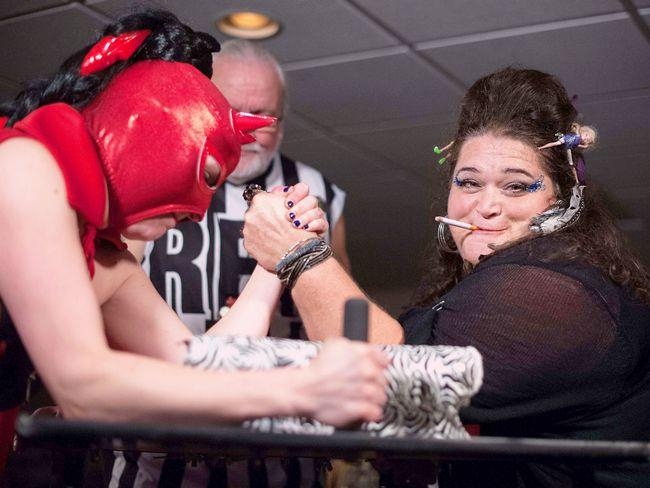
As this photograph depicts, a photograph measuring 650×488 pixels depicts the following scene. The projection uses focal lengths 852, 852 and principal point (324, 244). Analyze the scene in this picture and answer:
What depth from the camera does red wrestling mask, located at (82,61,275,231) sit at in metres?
0.78

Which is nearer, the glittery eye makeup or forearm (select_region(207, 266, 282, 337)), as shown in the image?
forearm (select_region(207, 266, 282, 337))

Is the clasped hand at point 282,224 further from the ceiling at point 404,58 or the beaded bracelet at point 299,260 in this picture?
the ceiling at point 404,58

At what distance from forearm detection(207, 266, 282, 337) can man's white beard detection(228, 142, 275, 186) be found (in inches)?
38.9

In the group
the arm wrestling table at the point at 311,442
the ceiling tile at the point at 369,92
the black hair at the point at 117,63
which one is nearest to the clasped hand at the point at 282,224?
the black hair at the point at 117,63

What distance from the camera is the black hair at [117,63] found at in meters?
0.84

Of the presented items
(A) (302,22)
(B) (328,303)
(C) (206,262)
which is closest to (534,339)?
(B) (328,303)

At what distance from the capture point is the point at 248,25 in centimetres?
265

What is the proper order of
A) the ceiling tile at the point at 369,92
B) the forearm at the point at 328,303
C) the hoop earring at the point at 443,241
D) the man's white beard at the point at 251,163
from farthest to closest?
1. the ceiling tile at the point at 369,92
2. the man's white beard at the point at 251,163
3. the hoop earring at the point at 443,241
4. the forearm at the point at 328,303

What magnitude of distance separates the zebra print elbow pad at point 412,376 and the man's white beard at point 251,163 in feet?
4.85

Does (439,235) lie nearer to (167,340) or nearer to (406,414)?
(167,340)

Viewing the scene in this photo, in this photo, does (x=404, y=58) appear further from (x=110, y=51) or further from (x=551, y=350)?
(x=110, y=51)

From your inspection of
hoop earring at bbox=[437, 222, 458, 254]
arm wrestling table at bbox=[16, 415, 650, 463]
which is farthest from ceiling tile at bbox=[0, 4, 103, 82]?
arm wrestling table at bbox=[16, 415, 650, 463]

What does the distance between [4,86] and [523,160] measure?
241 cm

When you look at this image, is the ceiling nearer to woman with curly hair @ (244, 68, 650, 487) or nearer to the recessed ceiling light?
the recessed ceiling light
